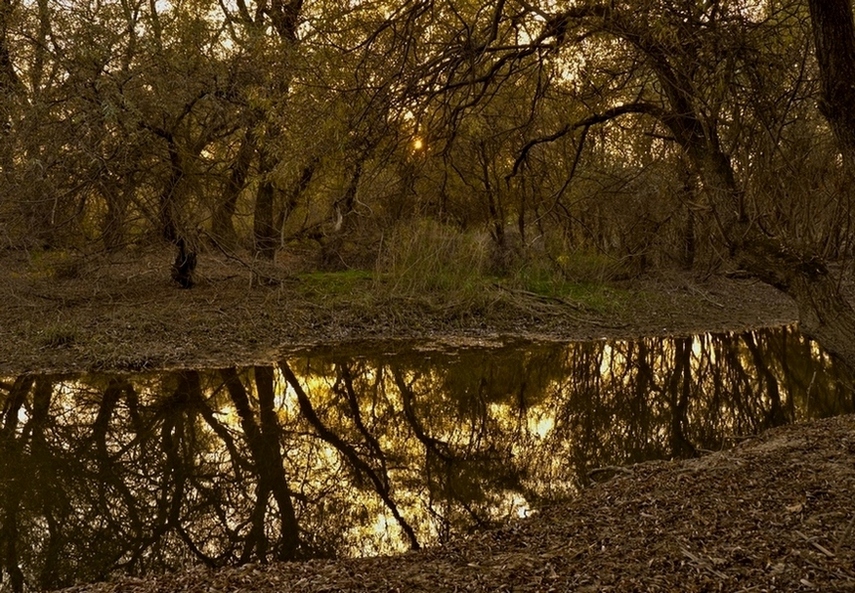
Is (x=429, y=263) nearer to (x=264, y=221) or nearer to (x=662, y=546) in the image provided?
(x=264, y=221)

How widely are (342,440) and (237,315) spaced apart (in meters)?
5.64

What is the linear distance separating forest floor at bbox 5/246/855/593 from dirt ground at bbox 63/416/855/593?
0.01m

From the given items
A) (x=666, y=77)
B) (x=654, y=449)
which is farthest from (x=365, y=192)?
(x=666, y=77)

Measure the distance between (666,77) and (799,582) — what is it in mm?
3410

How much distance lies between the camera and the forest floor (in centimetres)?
408

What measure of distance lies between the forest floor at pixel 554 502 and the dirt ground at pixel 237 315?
0.12 ft

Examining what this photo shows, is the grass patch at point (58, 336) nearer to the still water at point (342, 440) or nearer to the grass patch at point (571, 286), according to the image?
the still water at point (342, 440)

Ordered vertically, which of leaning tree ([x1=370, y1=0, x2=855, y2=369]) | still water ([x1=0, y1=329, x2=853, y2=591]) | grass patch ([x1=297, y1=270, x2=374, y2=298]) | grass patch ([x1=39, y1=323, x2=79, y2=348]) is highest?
leaning tree ([x1=370, y1=0, x2=855, y2=369])

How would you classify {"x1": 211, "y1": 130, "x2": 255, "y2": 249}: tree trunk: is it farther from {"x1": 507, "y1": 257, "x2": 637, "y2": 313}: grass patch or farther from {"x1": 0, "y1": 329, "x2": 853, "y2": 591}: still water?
{"x1": 507, "y1": 257, "x2": 637, "y2": 313}: grass patch

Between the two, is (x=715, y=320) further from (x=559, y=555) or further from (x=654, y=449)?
(x=559, y=555)

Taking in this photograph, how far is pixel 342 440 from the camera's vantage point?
8.72 m

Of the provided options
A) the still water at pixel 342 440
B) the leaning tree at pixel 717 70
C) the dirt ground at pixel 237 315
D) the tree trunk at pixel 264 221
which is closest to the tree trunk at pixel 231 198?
the tree trunk at pixel 264 221

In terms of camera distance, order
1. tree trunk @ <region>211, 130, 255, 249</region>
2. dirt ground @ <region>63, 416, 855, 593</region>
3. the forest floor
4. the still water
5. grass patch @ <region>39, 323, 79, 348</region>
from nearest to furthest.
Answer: dirt ground @ <region>63, 416, 855, 593</region>
the forest floor
the still water
grass patch @ <region>39, 323, 79, 348</region>
tree trunk @ <region>211, 130, 255, 249</region>

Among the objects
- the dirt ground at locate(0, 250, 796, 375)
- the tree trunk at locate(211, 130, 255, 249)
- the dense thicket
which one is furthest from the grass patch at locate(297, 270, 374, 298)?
the tree trunk at locate(211, 130, 255, 249)
